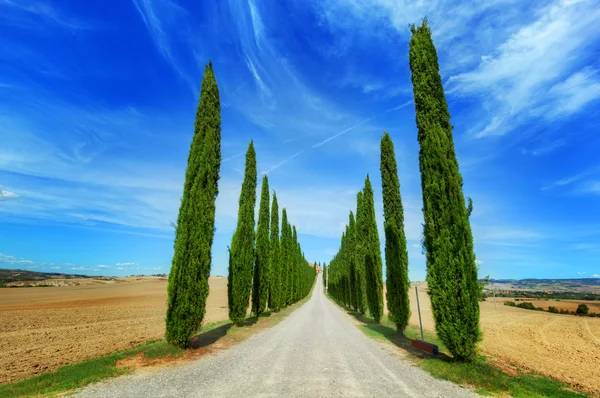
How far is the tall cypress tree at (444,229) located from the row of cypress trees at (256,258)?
1157cm

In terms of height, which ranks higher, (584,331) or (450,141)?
(450,141)

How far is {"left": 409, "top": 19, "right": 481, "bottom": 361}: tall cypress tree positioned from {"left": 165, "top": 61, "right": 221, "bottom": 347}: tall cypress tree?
7904 millimetres

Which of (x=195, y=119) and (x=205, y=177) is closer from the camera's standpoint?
(x=205, y=177)

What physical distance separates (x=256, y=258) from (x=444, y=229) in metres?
15.8

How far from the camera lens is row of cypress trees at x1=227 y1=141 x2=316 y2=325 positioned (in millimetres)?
17312

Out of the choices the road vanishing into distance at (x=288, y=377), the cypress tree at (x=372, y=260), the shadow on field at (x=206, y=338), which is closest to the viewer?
the road vanishing into distance at (x=288, y=377)

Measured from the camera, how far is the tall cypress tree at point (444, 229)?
828cm

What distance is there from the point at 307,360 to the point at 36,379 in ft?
22.3

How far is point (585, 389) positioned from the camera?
6.77 metres

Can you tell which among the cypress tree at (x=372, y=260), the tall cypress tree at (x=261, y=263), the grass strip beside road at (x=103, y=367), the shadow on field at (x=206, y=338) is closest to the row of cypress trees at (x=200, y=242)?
the grass strip beside road at (x=103, y=367)

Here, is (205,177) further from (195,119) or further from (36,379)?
(36,379)

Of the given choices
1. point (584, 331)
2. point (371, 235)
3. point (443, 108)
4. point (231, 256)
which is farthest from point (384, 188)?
point (584, 331)

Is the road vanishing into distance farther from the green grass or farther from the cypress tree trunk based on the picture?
→ the cypress tree trunk

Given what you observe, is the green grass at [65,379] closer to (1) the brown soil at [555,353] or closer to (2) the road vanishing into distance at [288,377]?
(2) the road vanishing into distance at [288,377]
